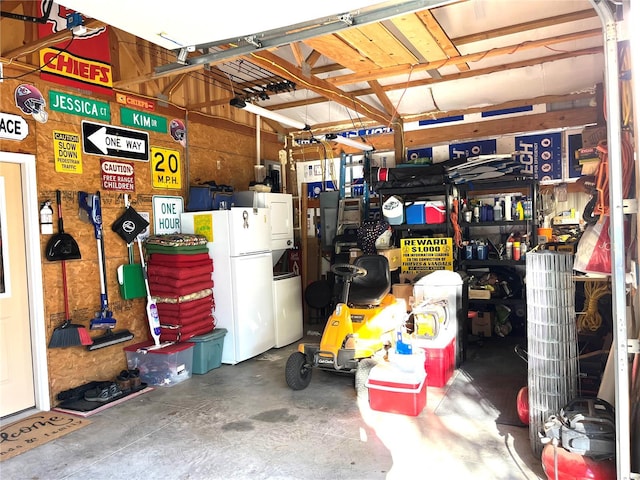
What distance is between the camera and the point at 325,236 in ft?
23.5

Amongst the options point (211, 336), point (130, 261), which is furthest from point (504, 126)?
point (130, 261)

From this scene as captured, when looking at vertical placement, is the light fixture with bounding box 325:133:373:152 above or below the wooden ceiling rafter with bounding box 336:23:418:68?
below

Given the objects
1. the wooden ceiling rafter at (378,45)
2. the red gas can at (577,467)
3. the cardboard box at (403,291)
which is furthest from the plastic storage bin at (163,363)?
the red gas can at (577,467)

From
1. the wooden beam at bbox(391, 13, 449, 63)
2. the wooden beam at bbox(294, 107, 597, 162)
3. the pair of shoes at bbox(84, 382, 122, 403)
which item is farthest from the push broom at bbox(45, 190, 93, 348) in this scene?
the wooden beam at bbox(294, 107, 597, 162)

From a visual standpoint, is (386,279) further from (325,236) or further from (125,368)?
(125,368)

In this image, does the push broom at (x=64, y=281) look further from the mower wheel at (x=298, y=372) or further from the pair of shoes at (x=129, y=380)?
the mower wheel at (x=298, y=372)

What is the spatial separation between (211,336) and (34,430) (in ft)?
5.89

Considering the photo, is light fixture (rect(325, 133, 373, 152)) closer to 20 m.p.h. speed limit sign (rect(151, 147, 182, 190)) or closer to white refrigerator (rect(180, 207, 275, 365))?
white refrigerator (rect(180, 207, 275, 365))

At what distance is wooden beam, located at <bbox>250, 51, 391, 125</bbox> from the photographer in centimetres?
396

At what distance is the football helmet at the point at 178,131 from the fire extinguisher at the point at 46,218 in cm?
181

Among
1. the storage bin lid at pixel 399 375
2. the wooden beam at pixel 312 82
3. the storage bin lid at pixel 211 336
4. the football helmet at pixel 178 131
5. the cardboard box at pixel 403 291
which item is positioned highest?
the wooden beam at pixel 312 82

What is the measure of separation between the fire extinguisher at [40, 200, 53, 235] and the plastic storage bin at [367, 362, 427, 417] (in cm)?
316

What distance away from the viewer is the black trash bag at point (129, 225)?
191 inches

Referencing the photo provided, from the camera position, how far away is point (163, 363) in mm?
4715
